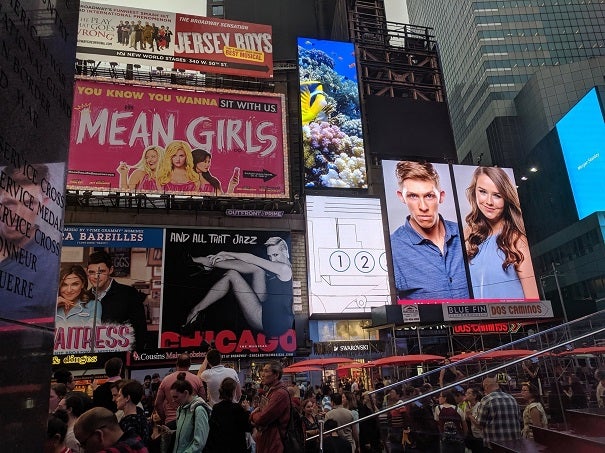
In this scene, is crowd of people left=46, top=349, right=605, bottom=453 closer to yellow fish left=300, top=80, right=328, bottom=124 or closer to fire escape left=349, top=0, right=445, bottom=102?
yellow fish left=300, top=80, right=328, bottom=124

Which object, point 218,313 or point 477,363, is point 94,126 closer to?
point 218,313

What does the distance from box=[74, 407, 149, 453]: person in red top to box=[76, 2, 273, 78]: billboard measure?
32.7 m

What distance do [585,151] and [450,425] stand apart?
4829 centimetres

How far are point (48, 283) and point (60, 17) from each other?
224 centimetres

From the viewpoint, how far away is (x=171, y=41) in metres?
32.8

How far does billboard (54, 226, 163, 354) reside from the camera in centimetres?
2572

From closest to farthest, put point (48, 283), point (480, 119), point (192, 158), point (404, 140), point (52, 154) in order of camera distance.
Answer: point (48, 283) → point (52, 154) → point (192, 158) → point (404, 140) → point (480, 119)

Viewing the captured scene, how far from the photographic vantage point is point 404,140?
38625 millimetres

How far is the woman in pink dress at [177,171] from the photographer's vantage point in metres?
29.2

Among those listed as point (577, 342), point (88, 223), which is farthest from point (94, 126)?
point (577, 342)

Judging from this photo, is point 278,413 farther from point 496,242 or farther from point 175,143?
point 496,242

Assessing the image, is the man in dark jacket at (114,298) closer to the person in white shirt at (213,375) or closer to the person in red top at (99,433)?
the person in white shirt at (213,375)

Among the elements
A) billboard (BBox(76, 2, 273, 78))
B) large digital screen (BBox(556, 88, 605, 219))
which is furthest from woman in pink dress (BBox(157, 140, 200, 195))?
large digital screen (BBox(556, 88, 605, 219))

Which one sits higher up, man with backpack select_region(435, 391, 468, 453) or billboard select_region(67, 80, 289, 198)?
billboard select_region(67, 80, 289, 198)
